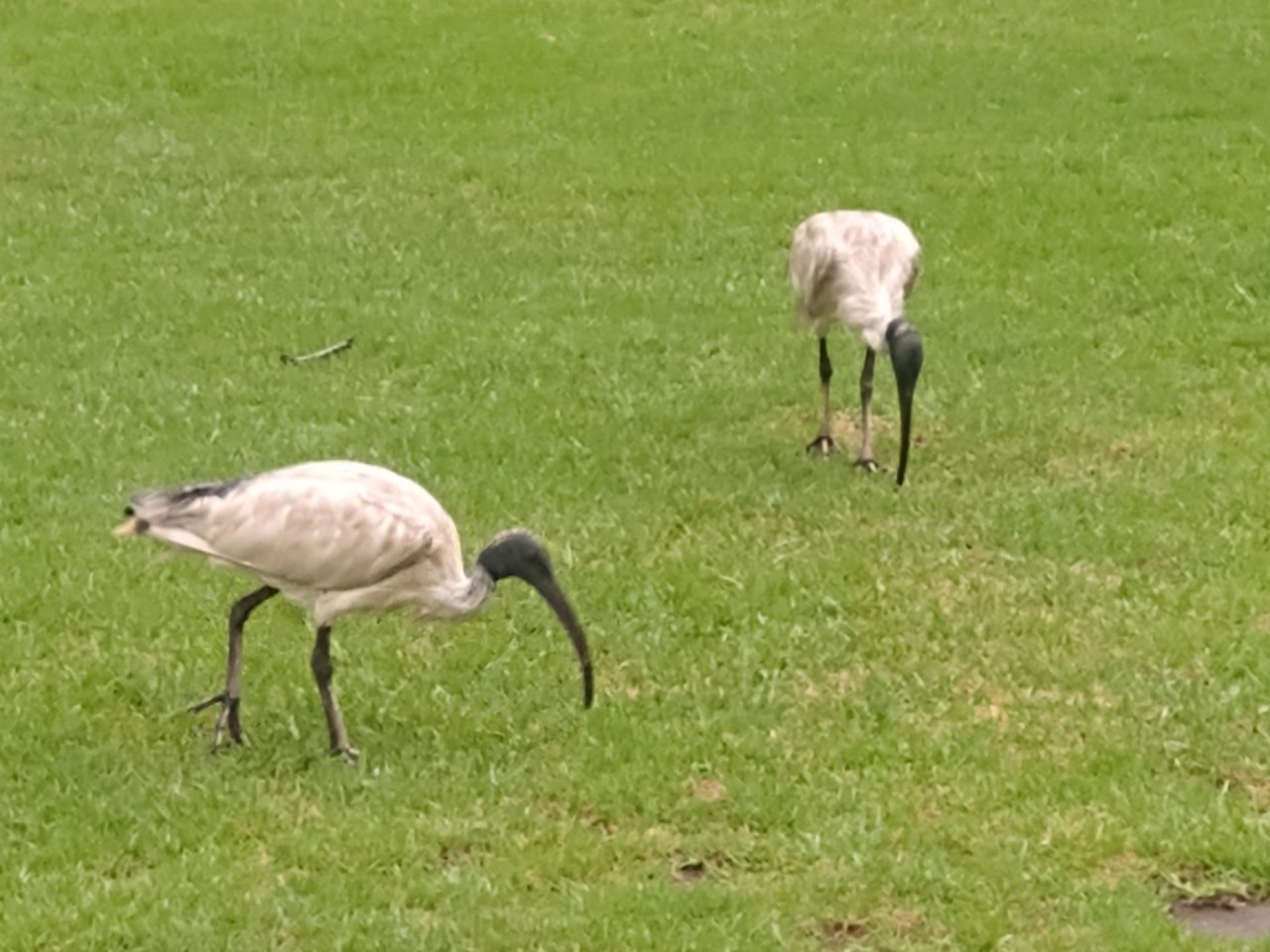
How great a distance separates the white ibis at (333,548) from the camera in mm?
6711

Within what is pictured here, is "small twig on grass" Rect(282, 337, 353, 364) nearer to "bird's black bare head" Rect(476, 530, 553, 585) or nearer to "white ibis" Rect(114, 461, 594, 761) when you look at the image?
"white ibis" Rect(114, 461, 594, 761)

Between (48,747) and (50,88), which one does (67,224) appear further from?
(48,747)

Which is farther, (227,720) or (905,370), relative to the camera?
(905,370)

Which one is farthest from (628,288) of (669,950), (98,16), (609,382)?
(98,16)

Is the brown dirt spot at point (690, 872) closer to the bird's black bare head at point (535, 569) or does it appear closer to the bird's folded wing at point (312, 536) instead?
the bird's black bare head at point (535, 569)

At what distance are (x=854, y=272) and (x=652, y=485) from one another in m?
1.46

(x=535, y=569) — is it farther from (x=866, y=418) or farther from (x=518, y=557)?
(x=866, y=418)

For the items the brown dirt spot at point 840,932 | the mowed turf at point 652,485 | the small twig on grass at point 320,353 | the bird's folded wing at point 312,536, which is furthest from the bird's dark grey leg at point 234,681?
the small twig on grass at point 320,353

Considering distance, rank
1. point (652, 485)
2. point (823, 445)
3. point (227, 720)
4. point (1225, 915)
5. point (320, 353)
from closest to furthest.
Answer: point (1225, 915)
point (227, 720)
point (652, 485)
point (823, 445)
point (320, 353)

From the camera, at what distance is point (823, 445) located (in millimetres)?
10445

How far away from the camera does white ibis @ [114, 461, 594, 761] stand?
671 cm

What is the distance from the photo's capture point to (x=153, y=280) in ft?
44.2

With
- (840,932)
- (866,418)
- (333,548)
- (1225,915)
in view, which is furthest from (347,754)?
(866,418)

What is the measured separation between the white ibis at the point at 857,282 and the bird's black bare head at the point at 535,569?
3.35 m
